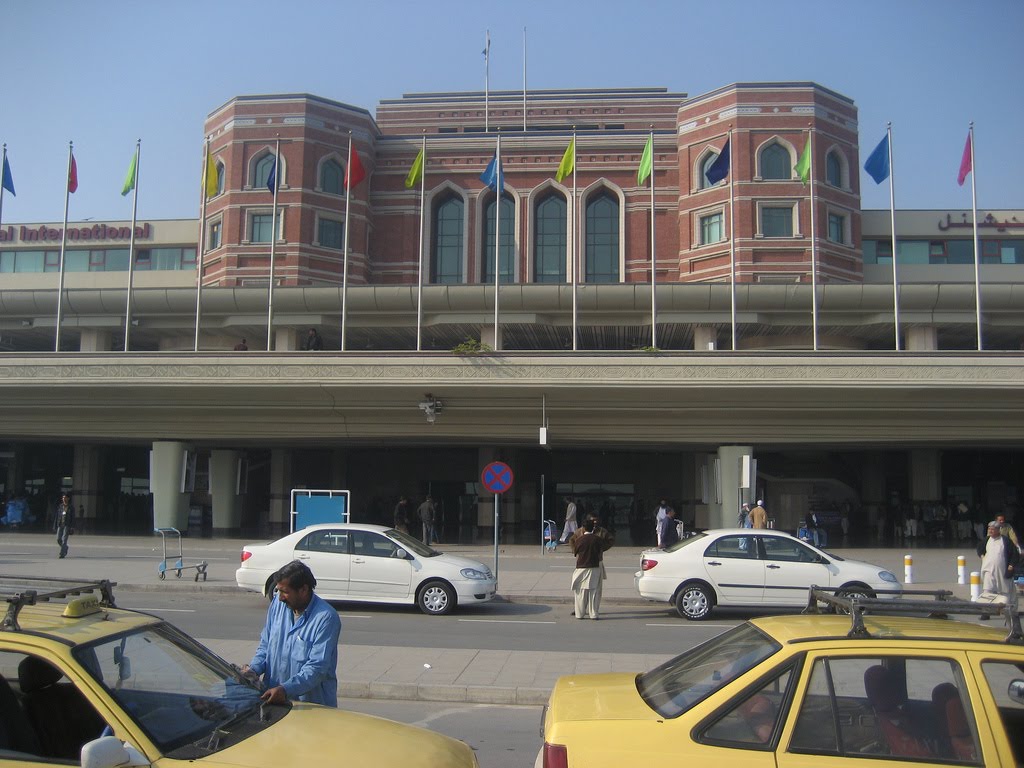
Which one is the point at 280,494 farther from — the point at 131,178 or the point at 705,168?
the point at 705,168

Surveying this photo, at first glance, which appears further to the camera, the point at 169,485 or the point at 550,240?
the point at 550,240

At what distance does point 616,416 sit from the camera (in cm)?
2933

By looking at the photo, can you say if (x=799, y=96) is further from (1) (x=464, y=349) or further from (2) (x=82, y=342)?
(2) (x=82, y=342)

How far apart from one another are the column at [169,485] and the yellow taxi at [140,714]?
27867mm

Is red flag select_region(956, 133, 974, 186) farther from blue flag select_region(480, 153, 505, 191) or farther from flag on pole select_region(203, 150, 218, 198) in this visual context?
flag on pole select_region(203, 150, 218, 198)

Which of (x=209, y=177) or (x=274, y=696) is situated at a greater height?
(x=209, y=177)

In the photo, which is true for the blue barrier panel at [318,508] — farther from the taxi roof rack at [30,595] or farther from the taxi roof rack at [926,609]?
the taxi roof rack at [926,609]

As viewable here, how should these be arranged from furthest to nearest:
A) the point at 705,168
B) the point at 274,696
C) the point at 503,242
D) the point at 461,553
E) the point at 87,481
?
the point at 503,242, the point at 705,168, the point at 87,481, the point at 461,553, the point at 274,696

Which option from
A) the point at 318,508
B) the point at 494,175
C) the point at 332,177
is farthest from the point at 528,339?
the point at 318,508

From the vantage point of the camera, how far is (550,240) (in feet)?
149

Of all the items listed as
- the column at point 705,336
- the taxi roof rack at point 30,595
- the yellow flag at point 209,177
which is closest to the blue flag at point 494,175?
the yellow flag at point 209,177

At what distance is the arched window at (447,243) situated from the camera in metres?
45.5

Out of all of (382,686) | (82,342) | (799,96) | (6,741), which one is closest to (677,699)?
(6,741)

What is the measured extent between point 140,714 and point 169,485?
95.5 ft
